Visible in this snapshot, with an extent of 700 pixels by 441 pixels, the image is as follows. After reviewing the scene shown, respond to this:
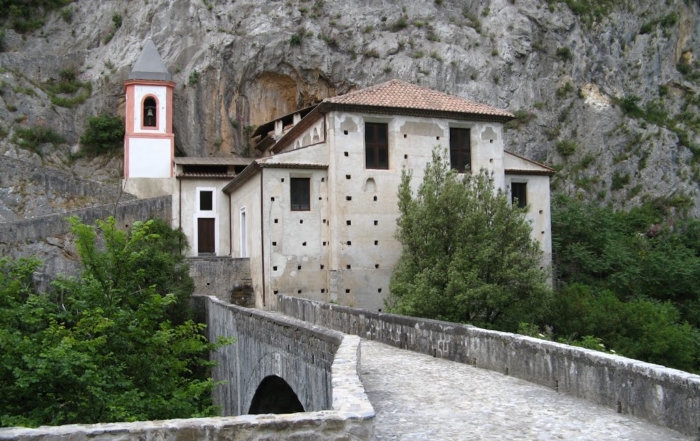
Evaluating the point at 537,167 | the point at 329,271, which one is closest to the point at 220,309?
the point at 329,271

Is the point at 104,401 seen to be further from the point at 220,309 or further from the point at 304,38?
the point at 304,38

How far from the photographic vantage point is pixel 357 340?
33.6 feet

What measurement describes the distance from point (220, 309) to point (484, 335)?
37.9 ft

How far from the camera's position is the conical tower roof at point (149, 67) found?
43062 millimetres

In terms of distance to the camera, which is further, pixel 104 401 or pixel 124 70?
pixel 124 70

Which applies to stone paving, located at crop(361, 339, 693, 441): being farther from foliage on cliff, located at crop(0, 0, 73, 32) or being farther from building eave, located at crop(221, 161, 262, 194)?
foliage on cliff, located at crop(0, 0, 73, 32)

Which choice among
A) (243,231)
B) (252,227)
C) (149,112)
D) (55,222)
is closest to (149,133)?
(149,112)

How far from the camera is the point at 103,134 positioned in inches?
1774

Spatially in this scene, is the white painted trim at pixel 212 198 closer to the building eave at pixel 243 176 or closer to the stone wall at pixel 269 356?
the building eave at pixel 243 176

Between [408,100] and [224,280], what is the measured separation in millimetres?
11208

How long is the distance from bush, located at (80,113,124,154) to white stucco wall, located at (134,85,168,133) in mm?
3830

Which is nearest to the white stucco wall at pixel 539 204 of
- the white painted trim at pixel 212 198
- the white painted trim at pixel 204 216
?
the white painted trim at pixel 204 216

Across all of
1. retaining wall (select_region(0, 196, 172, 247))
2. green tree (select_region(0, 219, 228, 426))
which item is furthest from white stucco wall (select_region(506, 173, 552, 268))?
green tree (select_region(0, 219, 228, 426))

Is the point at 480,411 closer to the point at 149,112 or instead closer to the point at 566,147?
the point at 149,112
